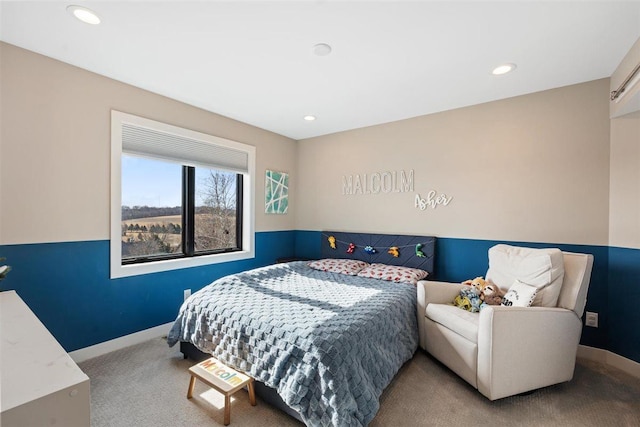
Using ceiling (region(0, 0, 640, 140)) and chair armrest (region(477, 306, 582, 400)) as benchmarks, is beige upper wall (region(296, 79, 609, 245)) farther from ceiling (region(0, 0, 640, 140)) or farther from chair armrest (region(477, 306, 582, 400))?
chair armrest (region(477, 306, 582, 400))

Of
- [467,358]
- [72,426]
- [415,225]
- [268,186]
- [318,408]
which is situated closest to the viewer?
[72,426]

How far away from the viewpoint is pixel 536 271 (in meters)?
2.14

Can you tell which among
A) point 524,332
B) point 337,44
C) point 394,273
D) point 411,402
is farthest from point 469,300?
point 337,44

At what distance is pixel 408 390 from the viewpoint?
204 centimetres

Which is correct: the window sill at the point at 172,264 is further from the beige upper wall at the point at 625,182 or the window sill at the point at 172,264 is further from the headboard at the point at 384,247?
the beige upper wall at the point at 625,182

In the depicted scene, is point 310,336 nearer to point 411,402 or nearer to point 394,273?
point 411,402

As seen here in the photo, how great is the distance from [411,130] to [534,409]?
2805mm

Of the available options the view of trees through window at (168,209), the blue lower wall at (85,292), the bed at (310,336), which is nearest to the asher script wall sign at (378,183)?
the bed at (310,336)

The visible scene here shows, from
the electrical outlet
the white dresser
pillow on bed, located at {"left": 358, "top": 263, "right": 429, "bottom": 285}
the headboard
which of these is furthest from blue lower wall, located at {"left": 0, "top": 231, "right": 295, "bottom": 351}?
the electrical outlet

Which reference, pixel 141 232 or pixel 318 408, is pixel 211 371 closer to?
pixel 318 408

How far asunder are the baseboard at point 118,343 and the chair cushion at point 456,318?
2.63m

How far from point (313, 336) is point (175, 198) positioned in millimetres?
2391

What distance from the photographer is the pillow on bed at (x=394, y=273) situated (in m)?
2.86

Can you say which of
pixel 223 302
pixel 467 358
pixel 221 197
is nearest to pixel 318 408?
pixel 223 302
